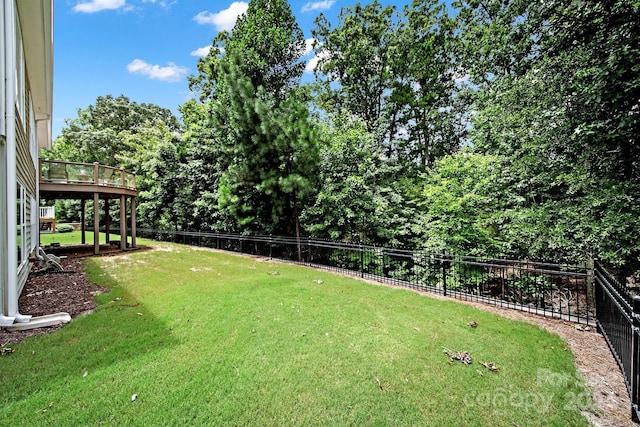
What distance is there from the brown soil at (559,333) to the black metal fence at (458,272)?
49cm

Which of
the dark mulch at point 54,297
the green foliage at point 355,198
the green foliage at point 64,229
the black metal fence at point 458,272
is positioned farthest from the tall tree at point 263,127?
the green foliage at point 64,229

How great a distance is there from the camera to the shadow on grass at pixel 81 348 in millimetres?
2846

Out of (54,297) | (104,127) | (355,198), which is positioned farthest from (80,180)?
(104,127)

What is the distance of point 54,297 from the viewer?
5500 millimetres

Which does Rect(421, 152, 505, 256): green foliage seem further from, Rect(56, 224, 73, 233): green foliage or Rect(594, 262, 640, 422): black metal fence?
Rect(56, 224, 73, 233): green foliage

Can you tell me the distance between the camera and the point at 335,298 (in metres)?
5.66

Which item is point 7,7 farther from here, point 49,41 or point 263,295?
point 263,295

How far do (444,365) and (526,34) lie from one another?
25.1ft

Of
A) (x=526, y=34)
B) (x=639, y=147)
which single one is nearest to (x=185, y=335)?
(x=639, y=147)

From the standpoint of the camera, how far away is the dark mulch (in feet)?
13.3

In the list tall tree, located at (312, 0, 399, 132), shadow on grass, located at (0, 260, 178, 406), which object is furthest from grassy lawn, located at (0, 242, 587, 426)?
tall tree, located at (312, 0, 399, 132)

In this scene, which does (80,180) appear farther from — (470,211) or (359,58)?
(359,58)

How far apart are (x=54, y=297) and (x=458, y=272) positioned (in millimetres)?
9385

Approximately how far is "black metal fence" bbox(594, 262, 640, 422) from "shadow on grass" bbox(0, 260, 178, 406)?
503 cm
